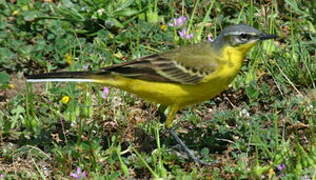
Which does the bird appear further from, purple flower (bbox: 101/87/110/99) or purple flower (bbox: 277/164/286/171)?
purple flower (bbox: 101/87/110/99)

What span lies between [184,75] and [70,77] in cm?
101

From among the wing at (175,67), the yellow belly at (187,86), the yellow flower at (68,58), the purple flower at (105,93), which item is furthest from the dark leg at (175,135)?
the yellow flower at (68,58)

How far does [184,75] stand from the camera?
737cm

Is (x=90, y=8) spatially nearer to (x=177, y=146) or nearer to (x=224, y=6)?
(x=224, y=6)

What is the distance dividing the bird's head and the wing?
0.19 metres

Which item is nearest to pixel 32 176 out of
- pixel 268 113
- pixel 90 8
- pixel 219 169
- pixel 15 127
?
pixel 15 127

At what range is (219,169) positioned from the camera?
713cm

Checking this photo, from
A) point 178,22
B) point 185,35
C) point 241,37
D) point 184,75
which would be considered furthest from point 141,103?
point 241,37

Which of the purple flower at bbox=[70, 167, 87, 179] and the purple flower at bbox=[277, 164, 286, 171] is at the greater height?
the purple flower at bbox=[277, 164, 286, 171]

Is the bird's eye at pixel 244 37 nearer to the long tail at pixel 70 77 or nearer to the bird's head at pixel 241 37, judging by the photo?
the bird's head at pixel 241 37

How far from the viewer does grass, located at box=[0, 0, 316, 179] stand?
23.6 ft

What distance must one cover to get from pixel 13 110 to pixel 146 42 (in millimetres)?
1933

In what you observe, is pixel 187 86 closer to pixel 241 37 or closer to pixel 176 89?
pixel 176 89

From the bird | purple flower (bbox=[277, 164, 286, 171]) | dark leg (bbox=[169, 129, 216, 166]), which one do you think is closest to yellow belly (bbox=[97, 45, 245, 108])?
the bird
